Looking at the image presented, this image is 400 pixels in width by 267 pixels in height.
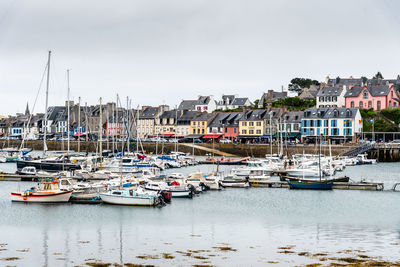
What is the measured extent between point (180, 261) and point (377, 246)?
10.7 meters

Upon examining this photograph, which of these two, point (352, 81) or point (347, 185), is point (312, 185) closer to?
point (347, 185)

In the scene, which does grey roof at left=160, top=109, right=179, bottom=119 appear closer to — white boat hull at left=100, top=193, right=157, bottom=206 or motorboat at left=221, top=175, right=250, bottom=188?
motorboat at left=221, top=175, right=250, bottom=188

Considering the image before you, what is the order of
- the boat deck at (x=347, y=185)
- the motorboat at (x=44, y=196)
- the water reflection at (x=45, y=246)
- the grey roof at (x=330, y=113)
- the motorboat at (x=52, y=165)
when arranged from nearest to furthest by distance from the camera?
the water reflection at (x=45, y=246) < the motorboat at (x=44, y=196) < the boat deck at (x=347, y=185) < the motorboat at (x=52, y=165) < the grey roof at (x=330, y=113)

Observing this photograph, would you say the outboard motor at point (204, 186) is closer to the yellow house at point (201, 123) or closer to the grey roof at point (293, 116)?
the grey roof at point (293, 116)

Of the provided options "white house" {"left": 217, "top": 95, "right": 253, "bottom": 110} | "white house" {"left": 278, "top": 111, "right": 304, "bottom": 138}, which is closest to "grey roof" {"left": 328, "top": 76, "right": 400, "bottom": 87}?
"white house" {"left": 217, "top": 95, "right": 253, "bottom": 110}

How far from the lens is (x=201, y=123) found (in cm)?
11988

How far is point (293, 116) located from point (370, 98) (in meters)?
17.5

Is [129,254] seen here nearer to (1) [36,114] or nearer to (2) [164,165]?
(2) [164,165]

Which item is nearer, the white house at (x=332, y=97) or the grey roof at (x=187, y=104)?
the white house at (x=332, y=97)

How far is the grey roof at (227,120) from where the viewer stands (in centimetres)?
11650

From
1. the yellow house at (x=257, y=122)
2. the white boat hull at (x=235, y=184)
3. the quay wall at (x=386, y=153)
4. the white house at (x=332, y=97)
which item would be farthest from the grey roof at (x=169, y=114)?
the white boat hull at (x=235, y=184)

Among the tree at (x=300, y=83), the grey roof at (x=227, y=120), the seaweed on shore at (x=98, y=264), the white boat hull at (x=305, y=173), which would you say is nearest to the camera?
the seaweed on shore at (x=98, y=264)

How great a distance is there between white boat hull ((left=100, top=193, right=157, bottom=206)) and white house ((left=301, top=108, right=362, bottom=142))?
6515cm

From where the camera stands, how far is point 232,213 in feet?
137
